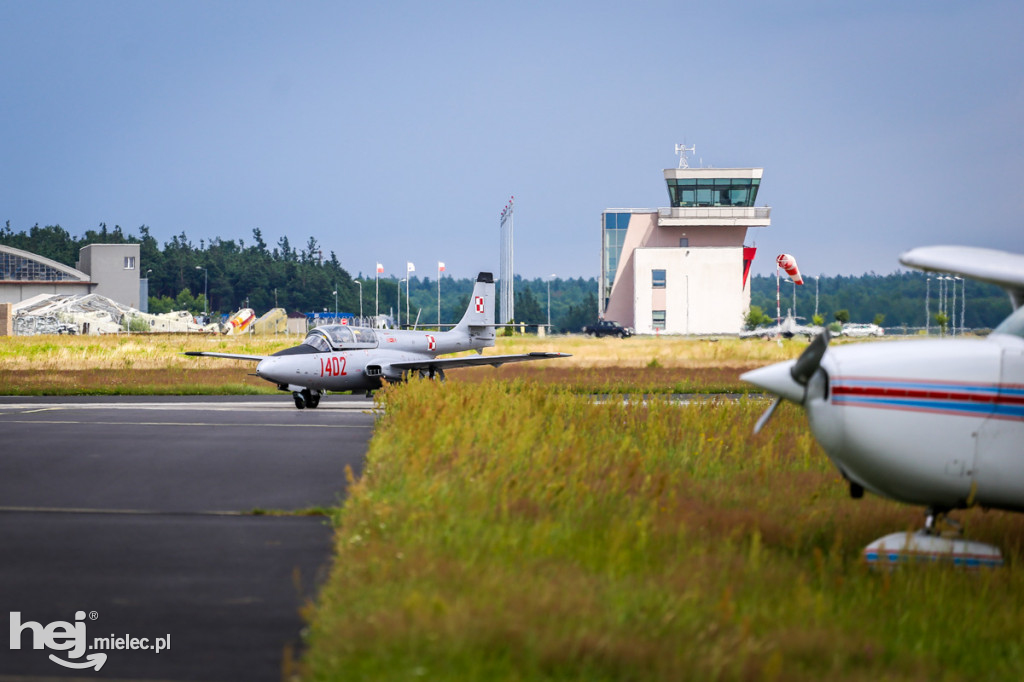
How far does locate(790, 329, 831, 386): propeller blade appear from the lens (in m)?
6.43

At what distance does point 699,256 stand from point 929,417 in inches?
3514

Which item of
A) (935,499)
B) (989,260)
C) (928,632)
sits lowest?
(928,632)

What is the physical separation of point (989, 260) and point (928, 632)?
293 centimetres

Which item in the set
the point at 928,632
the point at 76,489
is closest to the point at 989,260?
the point at 928,632

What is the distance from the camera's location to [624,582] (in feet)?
19.0

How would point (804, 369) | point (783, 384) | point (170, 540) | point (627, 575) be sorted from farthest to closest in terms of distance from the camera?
point (170, 540), point (783, 384), point (804, 369), point (627, 575)

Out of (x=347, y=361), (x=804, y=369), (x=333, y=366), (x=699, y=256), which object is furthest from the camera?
(x=699, y=256)

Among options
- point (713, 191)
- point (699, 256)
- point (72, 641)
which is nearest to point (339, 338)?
point (72, 641)

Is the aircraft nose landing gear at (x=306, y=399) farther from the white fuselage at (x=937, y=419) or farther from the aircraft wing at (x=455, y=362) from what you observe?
the white fuselage at (x=937, y=419)

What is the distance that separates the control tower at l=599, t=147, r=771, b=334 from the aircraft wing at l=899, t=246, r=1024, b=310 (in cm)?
8441

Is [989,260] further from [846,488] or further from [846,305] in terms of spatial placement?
[846,305]

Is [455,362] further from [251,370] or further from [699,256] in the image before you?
[699,256]

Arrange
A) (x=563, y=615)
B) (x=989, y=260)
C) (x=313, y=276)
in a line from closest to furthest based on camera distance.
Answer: (x=563, y=615)
(x=989, y=260)
(x=313, y=276)

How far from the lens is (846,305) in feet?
549
